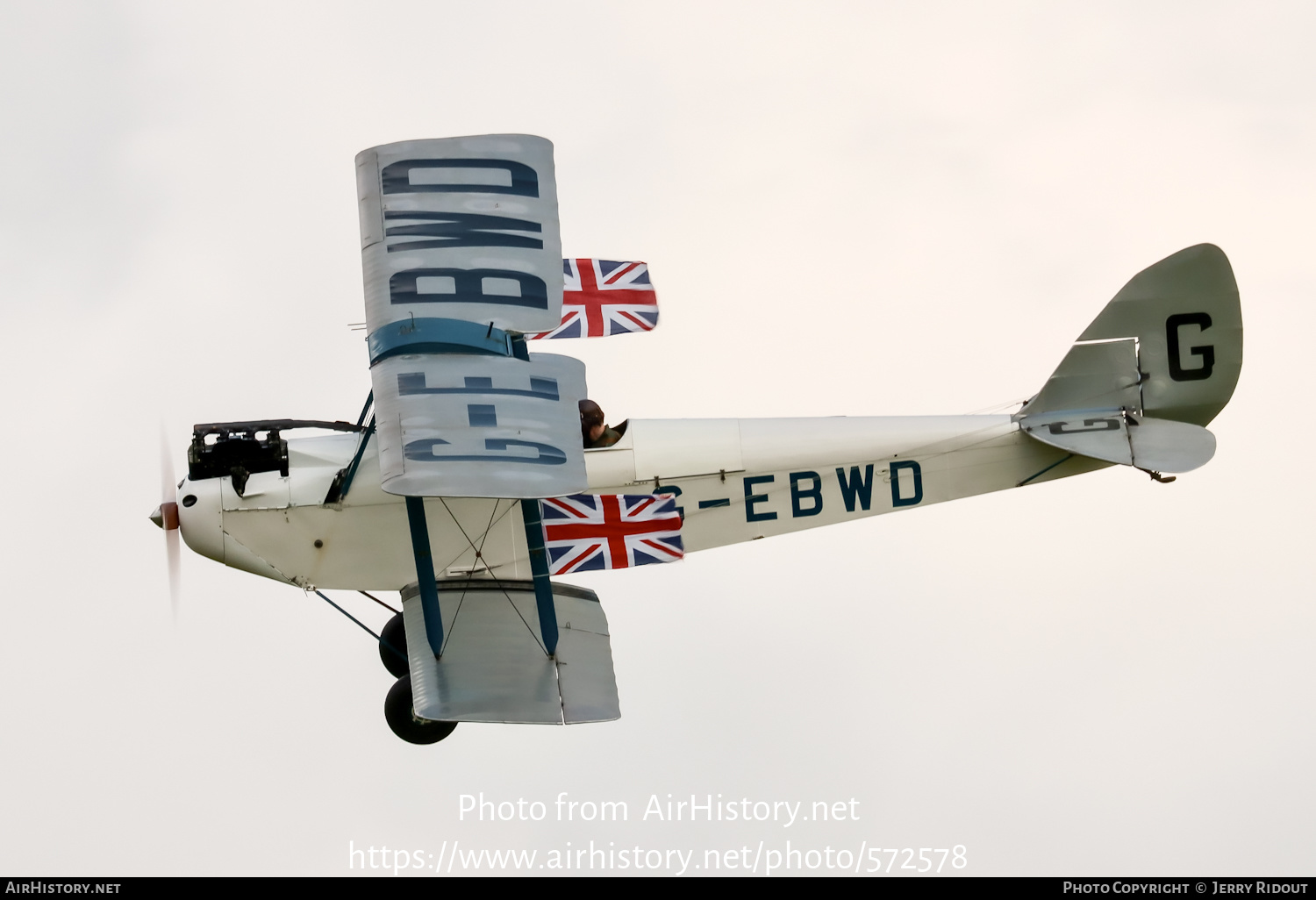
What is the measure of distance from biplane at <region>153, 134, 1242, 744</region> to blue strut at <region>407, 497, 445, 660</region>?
2 centimetres

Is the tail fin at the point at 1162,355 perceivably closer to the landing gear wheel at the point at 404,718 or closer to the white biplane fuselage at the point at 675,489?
the white biplane fuselage at the point at 675,489

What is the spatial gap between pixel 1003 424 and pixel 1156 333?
1250 mm

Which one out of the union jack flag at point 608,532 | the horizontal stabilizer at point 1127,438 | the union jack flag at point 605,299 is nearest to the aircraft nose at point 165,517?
the union jack flag at point 608,532

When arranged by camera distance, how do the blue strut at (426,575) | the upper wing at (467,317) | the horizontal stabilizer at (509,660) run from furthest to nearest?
the blue strut at (426,575)
the horizontal stabilizer at (509,660)
the upper wing at (467,317)

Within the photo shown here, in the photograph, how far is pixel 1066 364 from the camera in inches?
494

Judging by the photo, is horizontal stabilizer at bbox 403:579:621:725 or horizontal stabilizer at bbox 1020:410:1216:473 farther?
horizontal stabilizer at bbox 1020:410:1216:473

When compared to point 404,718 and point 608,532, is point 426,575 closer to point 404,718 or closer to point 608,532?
point 404,718

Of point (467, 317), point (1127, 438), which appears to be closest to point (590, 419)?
point (467, 317)

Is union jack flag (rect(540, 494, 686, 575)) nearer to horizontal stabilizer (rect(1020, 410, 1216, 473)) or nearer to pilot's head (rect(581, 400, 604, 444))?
pilot's head (rect(581, 400, 604, 444))

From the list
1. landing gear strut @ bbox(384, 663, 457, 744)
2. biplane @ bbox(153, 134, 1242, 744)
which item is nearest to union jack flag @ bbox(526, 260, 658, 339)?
biplane @ bbox(153, 134, 1242, 744)

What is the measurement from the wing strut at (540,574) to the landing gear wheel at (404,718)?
72 centimetres

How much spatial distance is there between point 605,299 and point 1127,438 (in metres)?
4.10

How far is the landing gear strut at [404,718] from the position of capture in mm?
11820

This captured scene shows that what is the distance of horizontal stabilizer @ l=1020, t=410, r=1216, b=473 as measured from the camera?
12.0 meters
